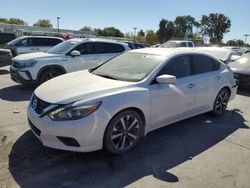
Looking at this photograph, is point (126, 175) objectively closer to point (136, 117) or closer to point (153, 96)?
point (136, 117)

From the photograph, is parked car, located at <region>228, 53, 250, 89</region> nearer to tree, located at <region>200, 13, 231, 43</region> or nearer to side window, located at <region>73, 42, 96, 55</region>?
side window, located at <region>73, 42, 96, 55</region>

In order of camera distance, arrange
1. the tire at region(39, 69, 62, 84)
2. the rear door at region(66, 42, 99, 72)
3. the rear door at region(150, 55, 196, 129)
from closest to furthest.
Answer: the rear door at region(150, 55, 196, 129), the tire at region(39, 69, 62, 84), the rear door at region(66, 42, 99, 72)

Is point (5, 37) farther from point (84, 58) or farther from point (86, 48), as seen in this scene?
point (84, 58)

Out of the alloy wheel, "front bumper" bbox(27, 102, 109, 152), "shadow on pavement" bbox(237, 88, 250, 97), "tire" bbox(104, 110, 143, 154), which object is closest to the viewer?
"front bumper" bbox(27, 102, 109, 152)

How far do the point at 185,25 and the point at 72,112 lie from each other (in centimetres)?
9244

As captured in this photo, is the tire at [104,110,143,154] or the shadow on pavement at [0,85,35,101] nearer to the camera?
the tire at [104,110,143,154]

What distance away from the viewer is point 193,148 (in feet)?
14.5

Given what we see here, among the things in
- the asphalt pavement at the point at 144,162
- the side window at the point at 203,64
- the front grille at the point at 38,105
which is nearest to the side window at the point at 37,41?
the asphalt pavement at the point at 144,162

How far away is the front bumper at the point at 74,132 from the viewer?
3.49 m

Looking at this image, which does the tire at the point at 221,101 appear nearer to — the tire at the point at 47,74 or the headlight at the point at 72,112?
the headlight at the point at 72,112

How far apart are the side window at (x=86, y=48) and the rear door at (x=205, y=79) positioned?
14.6ft

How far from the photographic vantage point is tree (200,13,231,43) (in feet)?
254

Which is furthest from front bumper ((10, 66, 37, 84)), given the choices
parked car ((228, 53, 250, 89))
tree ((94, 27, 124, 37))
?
tree ((94, 27, 124, 37))

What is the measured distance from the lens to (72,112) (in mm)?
3521
